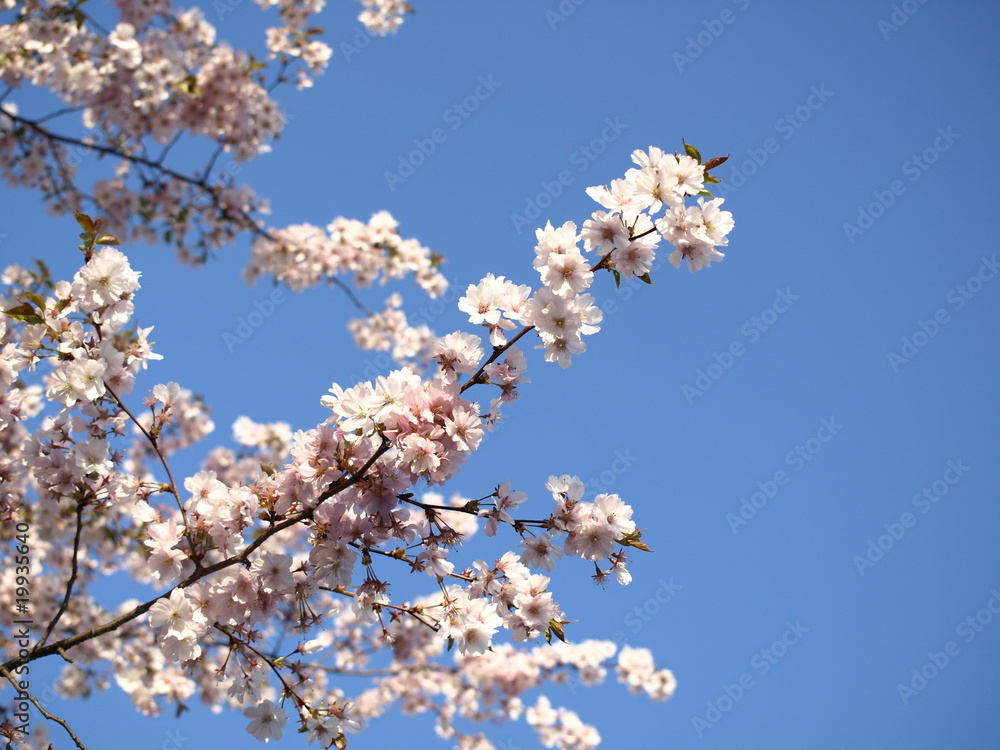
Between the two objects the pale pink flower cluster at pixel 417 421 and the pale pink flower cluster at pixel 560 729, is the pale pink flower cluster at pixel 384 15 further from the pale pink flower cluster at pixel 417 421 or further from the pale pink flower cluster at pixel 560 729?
the pale pink flower cluster at pixel 560 729

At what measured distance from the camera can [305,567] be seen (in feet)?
8.05

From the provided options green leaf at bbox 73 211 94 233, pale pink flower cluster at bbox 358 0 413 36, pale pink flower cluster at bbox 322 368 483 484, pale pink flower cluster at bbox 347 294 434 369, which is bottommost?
pale pink flower cluster at bbox 322 368 483 484

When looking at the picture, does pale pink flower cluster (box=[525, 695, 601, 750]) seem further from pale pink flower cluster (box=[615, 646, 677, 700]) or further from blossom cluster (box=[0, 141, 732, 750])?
blossom cluster (box=[0, 141, 732, 750])

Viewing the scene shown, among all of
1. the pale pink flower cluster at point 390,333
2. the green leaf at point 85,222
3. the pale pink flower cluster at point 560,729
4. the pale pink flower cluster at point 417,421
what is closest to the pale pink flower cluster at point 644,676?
the pale pink flower cluster at point 560,729

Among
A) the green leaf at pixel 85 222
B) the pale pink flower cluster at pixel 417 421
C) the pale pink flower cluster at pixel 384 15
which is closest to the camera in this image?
the pale pink flower cluster at pixel 417 421

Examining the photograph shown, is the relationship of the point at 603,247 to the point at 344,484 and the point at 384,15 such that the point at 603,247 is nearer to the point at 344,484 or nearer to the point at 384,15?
the point at 344,484

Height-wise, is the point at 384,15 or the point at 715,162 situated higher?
the point at 384,15

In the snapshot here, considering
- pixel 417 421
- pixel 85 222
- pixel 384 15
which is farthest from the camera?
pixel 384 15

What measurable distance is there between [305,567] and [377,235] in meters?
5.78

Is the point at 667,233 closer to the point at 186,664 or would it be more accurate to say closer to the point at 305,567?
the point at 305,567

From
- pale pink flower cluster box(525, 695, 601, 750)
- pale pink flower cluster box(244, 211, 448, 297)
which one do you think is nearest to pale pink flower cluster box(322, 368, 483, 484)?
pale pink flower cluster box(244, 211, 448, 297)

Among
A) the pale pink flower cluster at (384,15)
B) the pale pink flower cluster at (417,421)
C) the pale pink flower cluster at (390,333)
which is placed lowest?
the pale pink flower cluster at (417,421)

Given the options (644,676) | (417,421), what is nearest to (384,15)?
(417,421)

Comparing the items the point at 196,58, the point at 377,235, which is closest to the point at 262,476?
the point at 377,235
